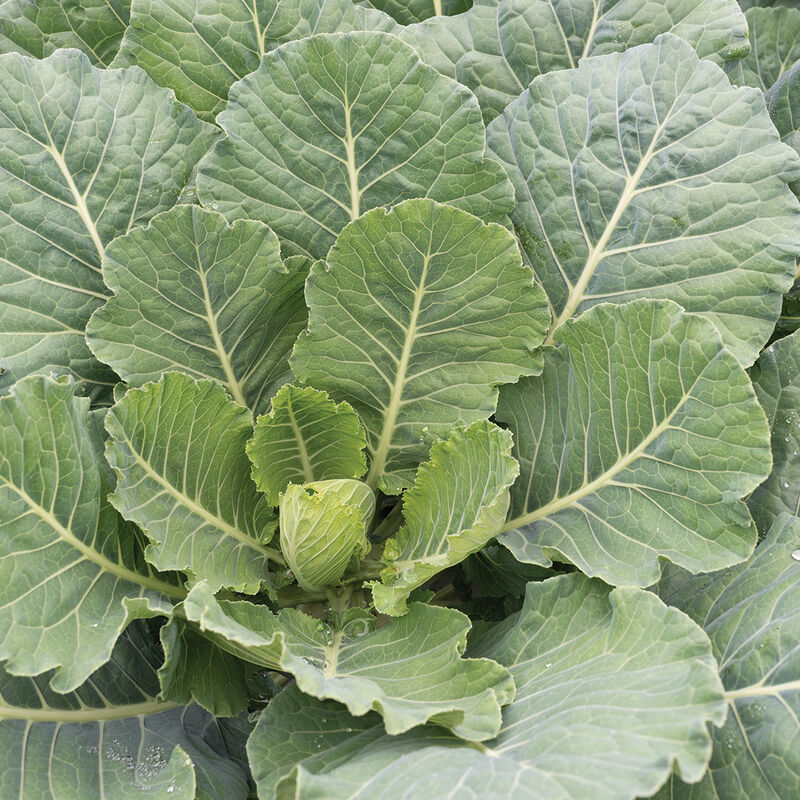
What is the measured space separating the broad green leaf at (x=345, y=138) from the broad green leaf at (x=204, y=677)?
0.69 meters

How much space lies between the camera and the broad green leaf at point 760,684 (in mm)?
1021

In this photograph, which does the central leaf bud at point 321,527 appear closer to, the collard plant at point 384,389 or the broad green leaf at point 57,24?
the collard plant at point 384,389

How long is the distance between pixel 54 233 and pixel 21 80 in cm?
25

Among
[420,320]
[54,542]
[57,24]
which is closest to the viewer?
[54,542]

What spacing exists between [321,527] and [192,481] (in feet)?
0.71

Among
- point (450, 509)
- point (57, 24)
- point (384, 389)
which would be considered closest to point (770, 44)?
point (384, 389)

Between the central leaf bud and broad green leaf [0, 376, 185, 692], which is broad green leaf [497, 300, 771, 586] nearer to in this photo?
the central leaf bud

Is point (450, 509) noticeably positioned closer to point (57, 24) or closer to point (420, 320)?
point (420, 320)

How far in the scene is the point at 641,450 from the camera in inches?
48.6

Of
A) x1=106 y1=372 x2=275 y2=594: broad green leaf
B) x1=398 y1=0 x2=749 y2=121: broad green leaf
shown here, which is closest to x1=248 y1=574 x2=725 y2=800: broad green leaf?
x1=106 y1=372 x2=275 y2=594: broad green leaf

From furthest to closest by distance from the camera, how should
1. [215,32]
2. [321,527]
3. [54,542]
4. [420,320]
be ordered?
[215,32], [420,320], [321,527], [54,542]

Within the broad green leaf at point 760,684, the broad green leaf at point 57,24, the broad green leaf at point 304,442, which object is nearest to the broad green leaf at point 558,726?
the broad green leaf at point 760,684

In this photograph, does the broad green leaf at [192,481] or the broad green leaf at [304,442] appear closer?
the broad green leaf at [192,481]

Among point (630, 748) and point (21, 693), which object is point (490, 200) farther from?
point (21, 693)
